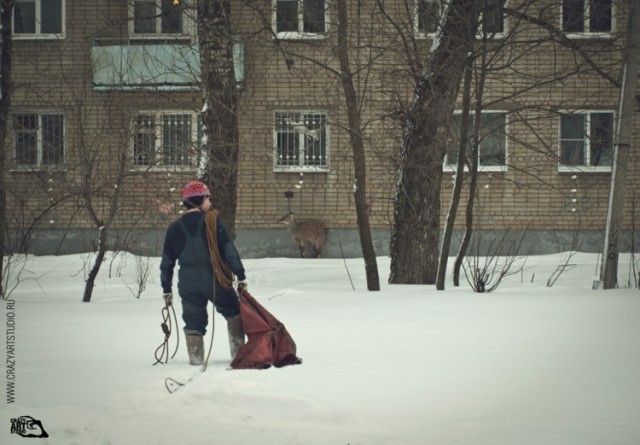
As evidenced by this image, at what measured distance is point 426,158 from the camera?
51.2 ft

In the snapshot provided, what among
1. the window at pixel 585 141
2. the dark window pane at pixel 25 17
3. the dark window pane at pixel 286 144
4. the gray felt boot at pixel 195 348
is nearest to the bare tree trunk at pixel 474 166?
the gray felt boot at pixel 195 348

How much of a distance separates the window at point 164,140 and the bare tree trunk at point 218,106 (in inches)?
17.9

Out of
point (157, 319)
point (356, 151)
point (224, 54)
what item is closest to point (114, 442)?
point (157, 319)

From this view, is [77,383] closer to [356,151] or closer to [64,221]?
[356,151]

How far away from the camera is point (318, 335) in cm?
1045

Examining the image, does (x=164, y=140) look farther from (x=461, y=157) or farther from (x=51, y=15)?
(x=461, y=157)

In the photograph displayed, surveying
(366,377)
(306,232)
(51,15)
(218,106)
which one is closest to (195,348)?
(366,377)

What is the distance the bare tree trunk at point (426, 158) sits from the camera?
15.1 metres

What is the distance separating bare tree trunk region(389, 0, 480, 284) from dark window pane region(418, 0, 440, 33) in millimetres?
206

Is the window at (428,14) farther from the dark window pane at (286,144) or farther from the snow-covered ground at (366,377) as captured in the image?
the dark window pane at (286,144)

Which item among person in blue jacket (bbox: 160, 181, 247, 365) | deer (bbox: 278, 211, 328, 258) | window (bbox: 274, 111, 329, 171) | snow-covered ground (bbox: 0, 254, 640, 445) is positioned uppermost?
window (bbox: 274, 111, 329, 171)

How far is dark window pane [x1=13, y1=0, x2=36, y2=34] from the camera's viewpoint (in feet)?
85.2

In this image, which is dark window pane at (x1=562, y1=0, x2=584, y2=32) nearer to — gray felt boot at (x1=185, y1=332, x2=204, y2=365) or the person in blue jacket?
the person in blue jacket

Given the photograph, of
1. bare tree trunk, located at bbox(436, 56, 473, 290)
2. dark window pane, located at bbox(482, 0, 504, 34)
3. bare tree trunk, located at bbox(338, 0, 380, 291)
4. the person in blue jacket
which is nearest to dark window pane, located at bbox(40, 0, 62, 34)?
bare tree trunk, located at bbox(338, 0, 380, 291)
